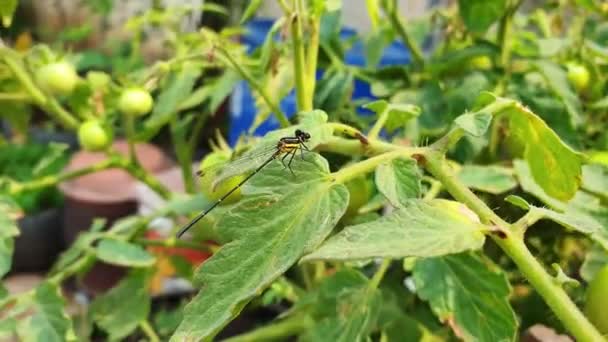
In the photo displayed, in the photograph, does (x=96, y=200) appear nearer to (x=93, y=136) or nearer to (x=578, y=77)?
(x=93, y=136)

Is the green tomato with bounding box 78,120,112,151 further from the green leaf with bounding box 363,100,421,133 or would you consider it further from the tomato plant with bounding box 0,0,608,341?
the green leaf with bounding box 363,100,421,133

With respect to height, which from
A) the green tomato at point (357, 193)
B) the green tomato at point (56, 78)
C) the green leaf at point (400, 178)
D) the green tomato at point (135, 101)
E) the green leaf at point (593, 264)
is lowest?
the green leaf at point (593, 264)

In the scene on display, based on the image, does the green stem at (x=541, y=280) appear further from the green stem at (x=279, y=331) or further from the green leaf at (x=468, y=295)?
the green stem at (x=279, y=331)

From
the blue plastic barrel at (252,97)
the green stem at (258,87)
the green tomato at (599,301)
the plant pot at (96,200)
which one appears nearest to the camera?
the green tomato at (599,301)

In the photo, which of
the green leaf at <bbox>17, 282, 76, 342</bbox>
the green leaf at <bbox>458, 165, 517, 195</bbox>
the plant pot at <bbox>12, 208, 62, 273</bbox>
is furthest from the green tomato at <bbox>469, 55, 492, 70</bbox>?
the plant pot at <bbox>12, 208, 62, 273</bbox>

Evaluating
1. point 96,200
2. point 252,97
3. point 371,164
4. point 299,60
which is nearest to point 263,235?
point 371,164

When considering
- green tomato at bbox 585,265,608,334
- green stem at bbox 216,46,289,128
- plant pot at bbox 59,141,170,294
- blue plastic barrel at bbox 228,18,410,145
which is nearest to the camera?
green tomato at bbox 585,265,608,334

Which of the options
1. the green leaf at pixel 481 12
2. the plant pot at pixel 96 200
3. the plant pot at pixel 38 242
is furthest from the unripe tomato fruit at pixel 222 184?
the plant pot at pixel 38 242

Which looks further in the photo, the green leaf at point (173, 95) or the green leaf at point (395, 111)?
the green leaf at point (173, 95)
